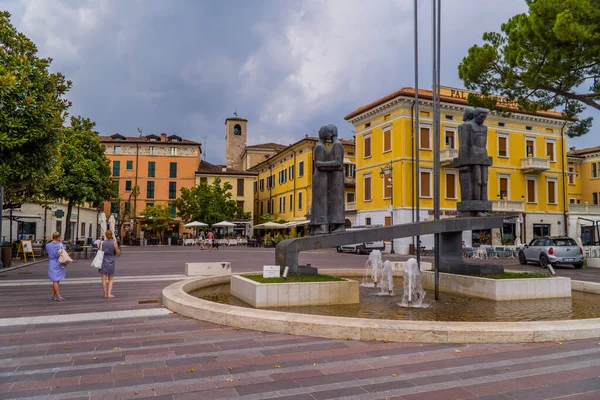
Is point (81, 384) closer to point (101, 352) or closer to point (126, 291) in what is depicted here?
point (101, 352)

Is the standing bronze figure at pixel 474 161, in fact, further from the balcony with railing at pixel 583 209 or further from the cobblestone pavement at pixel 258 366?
the balcony with railing at pixel 583 209

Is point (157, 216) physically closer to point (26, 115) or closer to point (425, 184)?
point (425, 184)

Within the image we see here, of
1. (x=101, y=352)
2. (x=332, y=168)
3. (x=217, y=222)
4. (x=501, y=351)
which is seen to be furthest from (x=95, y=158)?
(x=501, y=351)

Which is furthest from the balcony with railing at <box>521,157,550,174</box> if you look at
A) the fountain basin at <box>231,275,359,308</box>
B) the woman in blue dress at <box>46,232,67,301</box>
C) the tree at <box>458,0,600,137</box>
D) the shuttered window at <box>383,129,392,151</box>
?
the woman in blue dress at <box>46,232,67,301</box>

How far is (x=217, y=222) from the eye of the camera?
4791 centimetres

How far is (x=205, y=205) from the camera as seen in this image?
47.9m

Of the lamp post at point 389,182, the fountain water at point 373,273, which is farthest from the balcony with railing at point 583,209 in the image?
the fountain water at point 373,273

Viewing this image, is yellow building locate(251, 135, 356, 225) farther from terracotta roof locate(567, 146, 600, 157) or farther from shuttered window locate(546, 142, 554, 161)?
terracotta roof locate(567, 146, 600, 157)

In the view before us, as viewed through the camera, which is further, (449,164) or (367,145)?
(367,145)

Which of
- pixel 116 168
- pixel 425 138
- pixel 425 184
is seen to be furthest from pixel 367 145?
pixel 116 168

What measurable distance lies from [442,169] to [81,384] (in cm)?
3507

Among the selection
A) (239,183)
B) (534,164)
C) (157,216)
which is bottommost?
(157,216)

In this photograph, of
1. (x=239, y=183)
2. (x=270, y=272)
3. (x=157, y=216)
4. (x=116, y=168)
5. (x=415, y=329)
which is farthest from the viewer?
(x=239, y=183)

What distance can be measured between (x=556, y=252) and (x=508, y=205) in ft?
57.8
